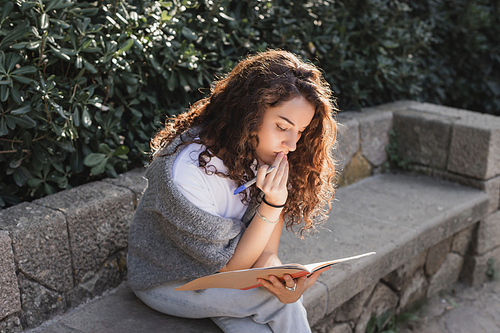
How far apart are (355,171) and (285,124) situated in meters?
1.98

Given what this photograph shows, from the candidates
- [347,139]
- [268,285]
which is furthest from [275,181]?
[347,139]

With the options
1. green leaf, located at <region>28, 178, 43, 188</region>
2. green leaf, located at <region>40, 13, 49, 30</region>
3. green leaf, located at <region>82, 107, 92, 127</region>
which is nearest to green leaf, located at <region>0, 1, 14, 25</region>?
green leaf, located at <region>40, 13, 49, 30</region>

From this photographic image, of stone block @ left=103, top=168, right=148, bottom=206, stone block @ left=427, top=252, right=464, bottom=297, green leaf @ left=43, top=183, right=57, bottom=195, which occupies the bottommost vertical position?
stone block @ left=427, top=252, right=464, bottom=297

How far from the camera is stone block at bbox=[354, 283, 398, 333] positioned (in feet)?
9.09

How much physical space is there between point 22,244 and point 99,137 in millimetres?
724

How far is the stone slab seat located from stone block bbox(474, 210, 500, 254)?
18cm

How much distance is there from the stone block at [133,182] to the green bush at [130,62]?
0.06 m

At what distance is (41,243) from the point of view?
182cm

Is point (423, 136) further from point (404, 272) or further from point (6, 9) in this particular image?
point (6, 9)

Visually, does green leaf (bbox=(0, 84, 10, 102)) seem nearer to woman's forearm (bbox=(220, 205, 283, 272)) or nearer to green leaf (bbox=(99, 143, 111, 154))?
green leaf (bbox=(99, 143, 111, 154))

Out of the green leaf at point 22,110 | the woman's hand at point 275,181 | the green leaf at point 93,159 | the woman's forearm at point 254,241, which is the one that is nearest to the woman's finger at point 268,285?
the woman's forearm at point 254,241

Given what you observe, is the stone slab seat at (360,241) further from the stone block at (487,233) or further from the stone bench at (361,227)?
the stone block at (487,233)

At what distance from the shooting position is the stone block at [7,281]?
169cm

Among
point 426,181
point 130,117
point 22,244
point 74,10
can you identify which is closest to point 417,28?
point 426,181
